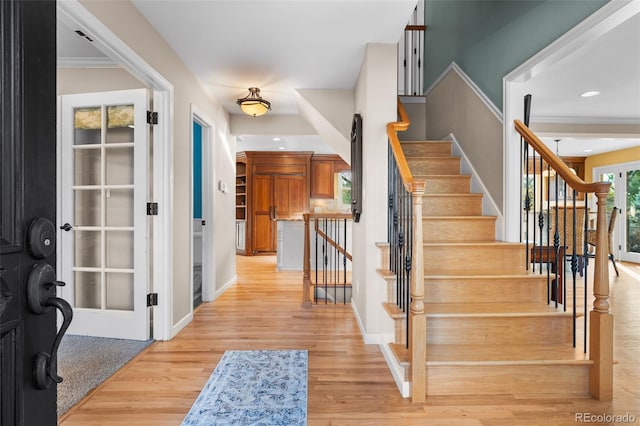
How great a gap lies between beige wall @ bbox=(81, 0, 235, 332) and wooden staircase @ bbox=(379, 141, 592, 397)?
6.08 feet

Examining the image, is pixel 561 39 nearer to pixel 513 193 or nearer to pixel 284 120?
pixel 513 193

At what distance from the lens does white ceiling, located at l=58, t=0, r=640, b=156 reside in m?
2.46

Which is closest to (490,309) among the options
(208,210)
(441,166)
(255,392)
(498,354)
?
(498,354)

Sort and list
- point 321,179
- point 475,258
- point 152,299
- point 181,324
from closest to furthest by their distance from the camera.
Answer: point 475,258, point 152,299, point 181,324, point 321,179

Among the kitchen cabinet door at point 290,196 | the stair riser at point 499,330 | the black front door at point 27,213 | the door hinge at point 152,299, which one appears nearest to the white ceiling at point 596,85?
the stair riser at point 499,330

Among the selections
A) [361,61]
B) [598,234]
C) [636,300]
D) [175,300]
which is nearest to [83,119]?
[175,300]

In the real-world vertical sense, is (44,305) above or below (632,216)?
below

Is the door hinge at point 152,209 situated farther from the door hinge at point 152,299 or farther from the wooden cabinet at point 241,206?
the wooden cabinet at point 241,206

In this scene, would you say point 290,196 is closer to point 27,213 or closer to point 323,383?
point 323,383

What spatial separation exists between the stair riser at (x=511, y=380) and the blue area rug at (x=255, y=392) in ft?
2.64

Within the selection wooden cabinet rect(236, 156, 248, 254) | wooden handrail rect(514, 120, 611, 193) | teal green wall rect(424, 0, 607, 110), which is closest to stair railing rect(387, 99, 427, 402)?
wooden handrail rect(514, 120, 611, 193)

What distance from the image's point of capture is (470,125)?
3.52 metres

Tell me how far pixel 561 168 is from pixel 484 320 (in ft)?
3.68

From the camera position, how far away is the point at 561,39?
7.64 ft
